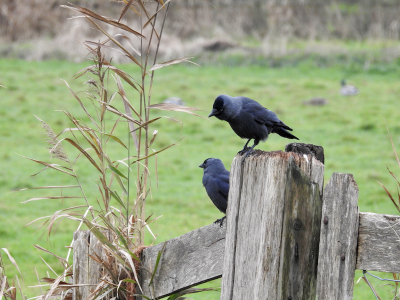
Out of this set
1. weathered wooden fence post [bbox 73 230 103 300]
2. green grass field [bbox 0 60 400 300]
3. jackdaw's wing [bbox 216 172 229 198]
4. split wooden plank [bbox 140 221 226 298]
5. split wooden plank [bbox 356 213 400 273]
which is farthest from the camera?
green grass field [bbox 0 60 400 300]

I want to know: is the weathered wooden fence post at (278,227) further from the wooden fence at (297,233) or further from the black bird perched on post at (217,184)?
the black bird perched on post at (217,184)

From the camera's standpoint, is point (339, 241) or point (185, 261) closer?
point (339, 241)

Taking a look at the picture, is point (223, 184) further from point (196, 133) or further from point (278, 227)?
point (196, 133)

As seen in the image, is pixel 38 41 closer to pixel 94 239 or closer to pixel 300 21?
pixel 300 21

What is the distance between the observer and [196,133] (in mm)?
10492

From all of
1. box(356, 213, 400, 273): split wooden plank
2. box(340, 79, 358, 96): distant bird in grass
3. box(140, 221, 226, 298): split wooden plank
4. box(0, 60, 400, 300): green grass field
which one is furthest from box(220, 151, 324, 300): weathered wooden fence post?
box(340, 79, 358, 96): distant bird in grass

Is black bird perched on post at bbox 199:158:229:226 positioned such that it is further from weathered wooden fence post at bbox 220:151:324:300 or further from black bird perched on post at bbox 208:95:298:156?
weathered wooden fence post at bbox 220:151:324:300

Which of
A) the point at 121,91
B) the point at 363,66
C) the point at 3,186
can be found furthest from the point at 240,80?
the point at 121,91

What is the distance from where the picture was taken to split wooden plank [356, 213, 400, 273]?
1561mm

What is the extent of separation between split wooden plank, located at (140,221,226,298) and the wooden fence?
0.26 m

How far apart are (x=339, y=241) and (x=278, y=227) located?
196 millimetres

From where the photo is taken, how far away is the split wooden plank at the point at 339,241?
1579 millimetres

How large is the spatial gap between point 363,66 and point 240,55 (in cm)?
380

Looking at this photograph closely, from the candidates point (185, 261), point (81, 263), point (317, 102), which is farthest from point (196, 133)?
point (185, 261)
